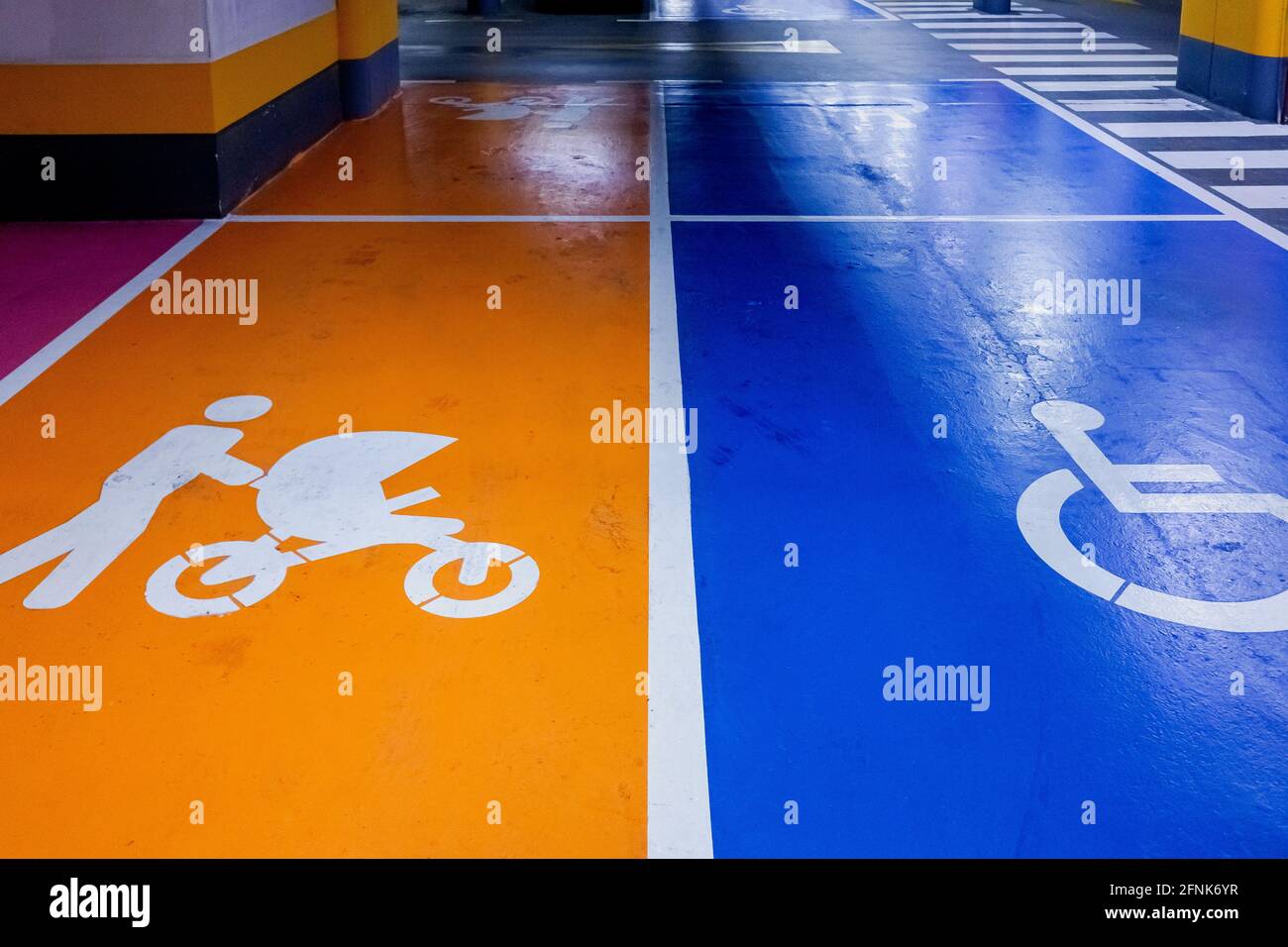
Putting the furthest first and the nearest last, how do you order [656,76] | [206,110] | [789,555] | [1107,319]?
[656,76] → [206,110] → [1107,319] → [789,555]

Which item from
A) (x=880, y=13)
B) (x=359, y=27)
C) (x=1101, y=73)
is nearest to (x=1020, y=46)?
(x=1101, y=73)

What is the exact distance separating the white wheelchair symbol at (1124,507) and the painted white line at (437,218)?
423 cm

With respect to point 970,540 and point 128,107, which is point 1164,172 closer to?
point 970,540

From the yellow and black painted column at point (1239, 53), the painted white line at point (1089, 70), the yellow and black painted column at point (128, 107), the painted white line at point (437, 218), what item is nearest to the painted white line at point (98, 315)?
the painted white line at point (437, 218)

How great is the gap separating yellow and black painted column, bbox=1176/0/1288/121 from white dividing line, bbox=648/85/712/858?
8.53 meters

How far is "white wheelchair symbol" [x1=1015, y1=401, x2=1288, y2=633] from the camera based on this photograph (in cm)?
439

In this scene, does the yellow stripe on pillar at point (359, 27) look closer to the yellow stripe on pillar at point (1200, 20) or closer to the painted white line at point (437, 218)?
the painted white line at point (437, 218)

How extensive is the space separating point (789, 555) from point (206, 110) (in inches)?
240

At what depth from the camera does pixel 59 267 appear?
8156mm

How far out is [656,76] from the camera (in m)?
16.3

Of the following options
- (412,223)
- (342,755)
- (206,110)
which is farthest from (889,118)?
(342,755)

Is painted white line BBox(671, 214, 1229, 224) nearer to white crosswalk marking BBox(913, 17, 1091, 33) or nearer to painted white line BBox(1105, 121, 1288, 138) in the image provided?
painted white line BBox(1105, 121, 1288, 138)

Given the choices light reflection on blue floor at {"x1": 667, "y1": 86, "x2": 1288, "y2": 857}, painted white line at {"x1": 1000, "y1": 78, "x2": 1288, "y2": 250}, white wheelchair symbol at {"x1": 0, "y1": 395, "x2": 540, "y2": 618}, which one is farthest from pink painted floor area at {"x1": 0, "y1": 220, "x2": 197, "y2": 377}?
painted white line at {"x1": 1000, "y1": 78, "x2": 1288, "y2": 250}
